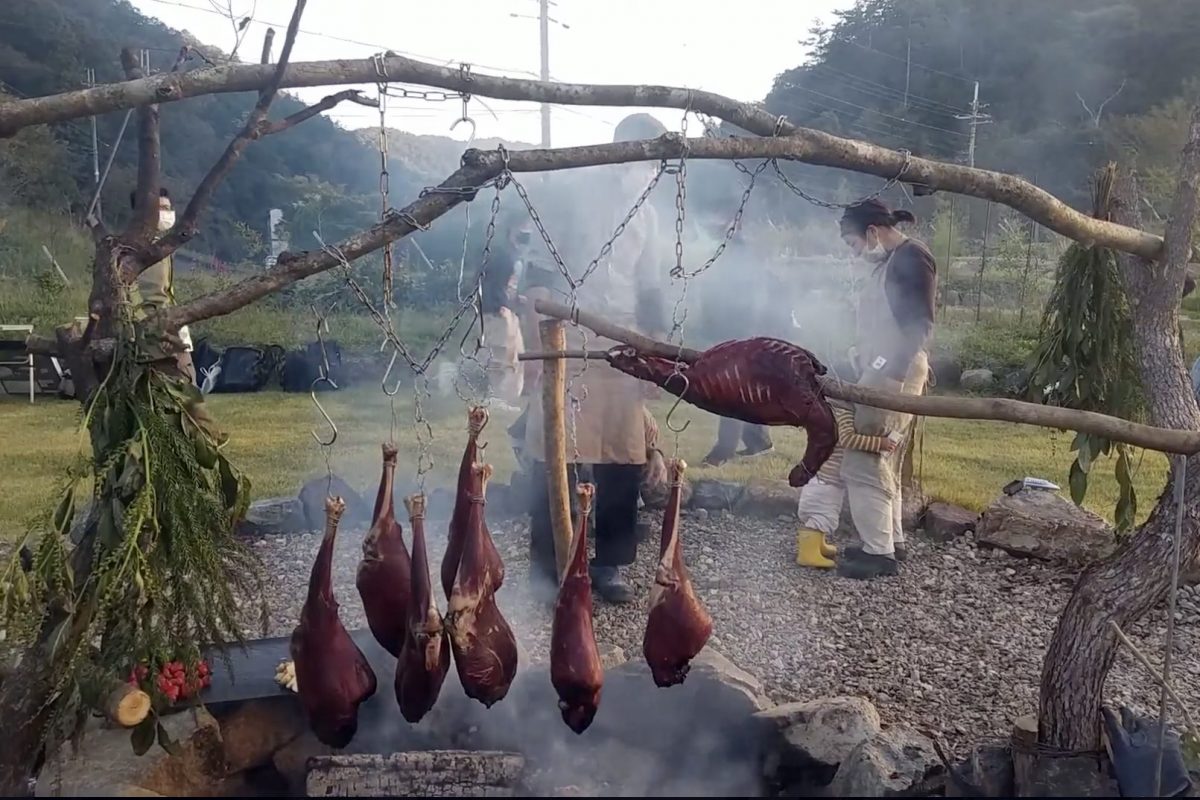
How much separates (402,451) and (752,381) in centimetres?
580

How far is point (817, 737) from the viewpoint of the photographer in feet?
10.0

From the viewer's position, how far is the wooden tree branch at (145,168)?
7.35ft

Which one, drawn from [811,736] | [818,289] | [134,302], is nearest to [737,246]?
[818,289]

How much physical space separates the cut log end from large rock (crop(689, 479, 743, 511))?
452 cm

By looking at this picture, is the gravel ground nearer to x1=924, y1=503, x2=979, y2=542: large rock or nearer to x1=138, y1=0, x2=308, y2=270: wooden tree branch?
x1=924, y1=503, x2=979, y2=542: large rock

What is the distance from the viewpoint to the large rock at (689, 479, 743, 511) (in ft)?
21.8

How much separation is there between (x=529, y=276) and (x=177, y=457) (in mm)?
2680

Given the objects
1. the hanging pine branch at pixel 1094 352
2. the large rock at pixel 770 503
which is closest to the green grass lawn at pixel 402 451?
the large rock at pixel 770 503

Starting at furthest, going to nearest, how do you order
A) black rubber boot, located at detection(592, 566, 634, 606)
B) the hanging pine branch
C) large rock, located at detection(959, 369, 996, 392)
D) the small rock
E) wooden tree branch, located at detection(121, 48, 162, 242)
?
large rock, located at detection(959, 369, 996, 392) → black rubber boot, located at detection(592, 566, 634, 606) → the hanging pine branch → the small rock → wooden tree branch, located at detection(121, 48, 162, 242)

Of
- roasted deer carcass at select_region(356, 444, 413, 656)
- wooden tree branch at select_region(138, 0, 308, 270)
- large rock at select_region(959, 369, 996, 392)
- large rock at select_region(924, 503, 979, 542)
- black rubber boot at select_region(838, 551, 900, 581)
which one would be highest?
wooden tree branch at select_region(138, 0, 308, 270)

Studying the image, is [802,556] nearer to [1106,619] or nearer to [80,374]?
[1106,619]

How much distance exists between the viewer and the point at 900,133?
28469mm

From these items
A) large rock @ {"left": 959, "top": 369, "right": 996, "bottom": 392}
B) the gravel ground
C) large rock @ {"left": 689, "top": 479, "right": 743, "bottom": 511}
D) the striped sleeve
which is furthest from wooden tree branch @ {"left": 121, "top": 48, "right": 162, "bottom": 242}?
large rock @ {"left": 959, "top": 369, "right": 996, "bottom": 392}

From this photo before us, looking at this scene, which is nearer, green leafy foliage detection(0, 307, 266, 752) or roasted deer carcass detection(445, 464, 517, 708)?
green leafy foliage detection(0, 307, 266, 752)
